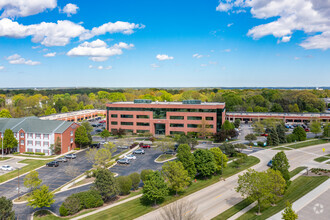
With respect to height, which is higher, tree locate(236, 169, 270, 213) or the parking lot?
tree locate(236, 169, 270, 213)

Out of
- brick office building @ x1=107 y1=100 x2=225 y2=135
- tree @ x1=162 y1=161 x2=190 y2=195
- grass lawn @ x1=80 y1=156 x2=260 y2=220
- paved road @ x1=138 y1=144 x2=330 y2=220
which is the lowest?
grass lawn @ x1=80 y1=156 x2=260 y2=220

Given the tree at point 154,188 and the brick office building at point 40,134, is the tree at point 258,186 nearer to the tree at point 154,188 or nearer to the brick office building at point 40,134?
the tree at point 154,188

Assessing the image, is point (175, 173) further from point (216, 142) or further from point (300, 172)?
point (216, 142)

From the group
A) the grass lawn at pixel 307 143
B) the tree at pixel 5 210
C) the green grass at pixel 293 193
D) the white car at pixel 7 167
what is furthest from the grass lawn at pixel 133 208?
the grass lawn at pixel 307 143

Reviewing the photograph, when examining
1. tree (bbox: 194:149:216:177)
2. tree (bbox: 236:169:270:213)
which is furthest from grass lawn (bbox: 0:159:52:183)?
tree (bbox: 236:169:270:213)

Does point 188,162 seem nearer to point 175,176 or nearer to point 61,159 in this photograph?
point 175,176

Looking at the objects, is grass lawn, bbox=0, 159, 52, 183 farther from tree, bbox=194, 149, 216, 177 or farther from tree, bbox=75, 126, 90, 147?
tree, bbox=194, 149, 216, 177

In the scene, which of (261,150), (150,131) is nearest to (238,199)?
(261,150)
